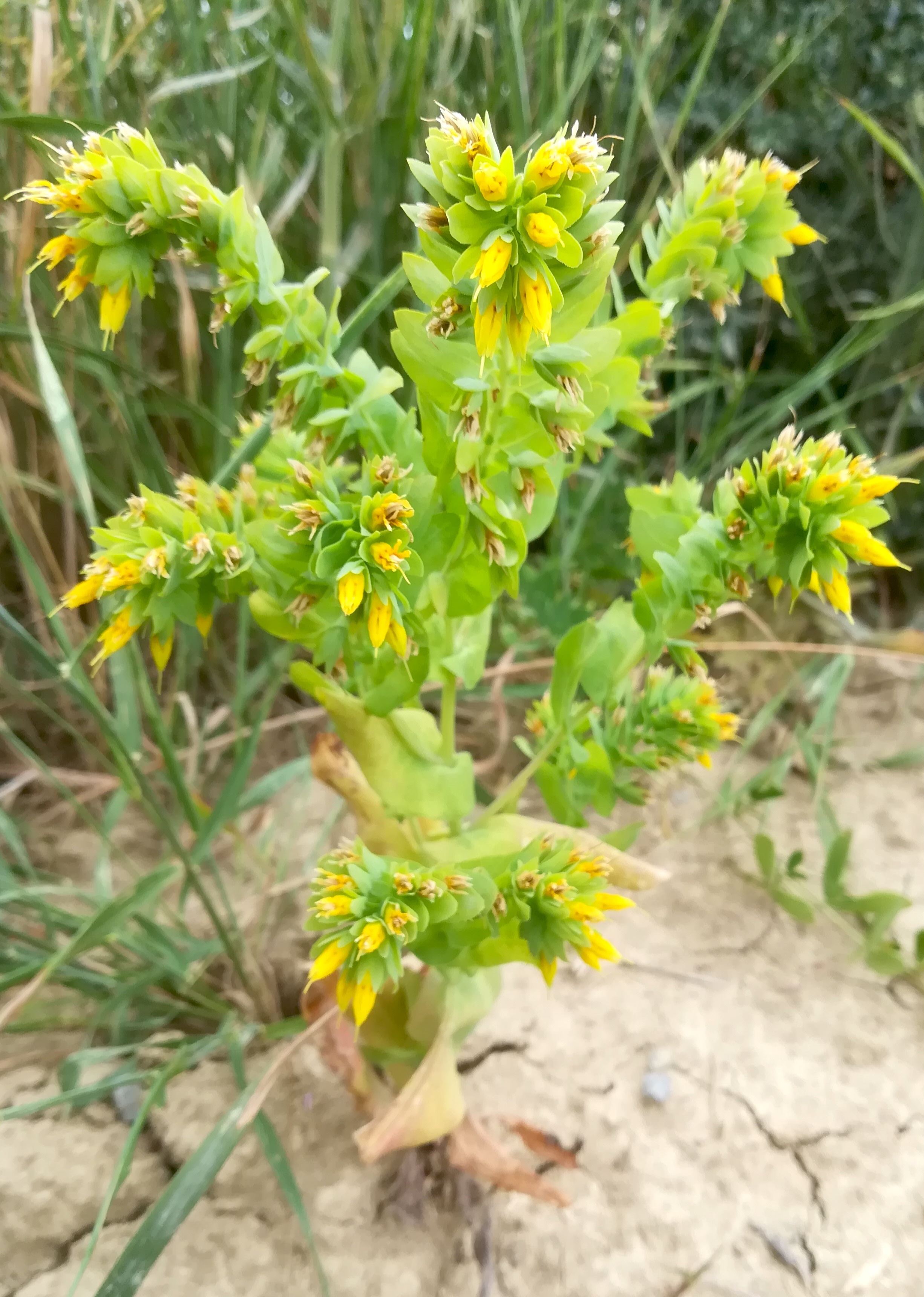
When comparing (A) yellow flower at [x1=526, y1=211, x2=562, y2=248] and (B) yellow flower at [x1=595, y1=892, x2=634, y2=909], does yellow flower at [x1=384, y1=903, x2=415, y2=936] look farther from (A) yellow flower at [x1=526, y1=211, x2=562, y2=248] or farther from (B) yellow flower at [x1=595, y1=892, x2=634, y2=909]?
(A) yellow flower at [x1=526, y1=211, x2=562, y2=248]

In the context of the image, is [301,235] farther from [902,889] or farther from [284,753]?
[902,889]

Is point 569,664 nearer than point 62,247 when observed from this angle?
No

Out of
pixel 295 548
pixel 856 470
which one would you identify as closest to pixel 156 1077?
pixel 295 548

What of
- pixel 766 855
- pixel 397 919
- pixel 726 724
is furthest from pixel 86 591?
pixel 766 855

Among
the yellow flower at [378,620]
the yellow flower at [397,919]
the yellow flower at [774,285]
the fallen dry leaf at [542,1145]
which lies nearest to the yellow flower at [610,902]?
the yellow flower at [397,919]

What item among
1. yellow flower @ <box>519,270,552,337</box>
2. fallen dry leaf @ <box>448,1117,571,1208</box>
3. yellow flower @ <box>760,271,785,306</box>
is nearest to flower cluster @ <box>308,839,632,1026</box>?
fallen dry leaf @ <box>448,1117,571,1208</box>

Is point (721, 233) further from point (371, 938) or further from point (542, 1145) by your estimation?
point (542, 1145)
